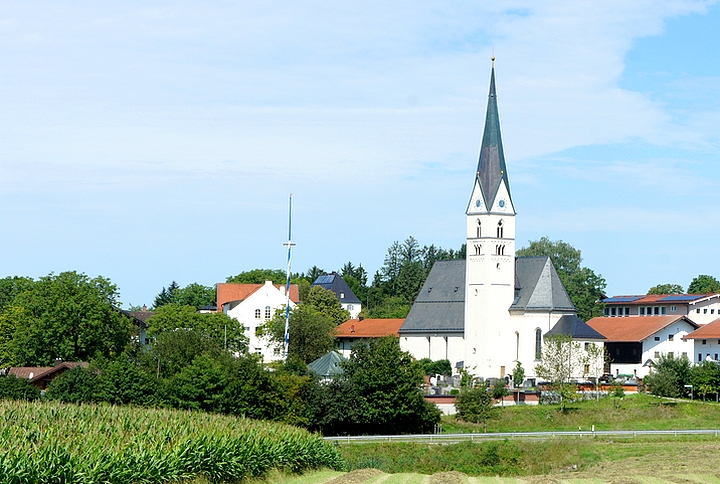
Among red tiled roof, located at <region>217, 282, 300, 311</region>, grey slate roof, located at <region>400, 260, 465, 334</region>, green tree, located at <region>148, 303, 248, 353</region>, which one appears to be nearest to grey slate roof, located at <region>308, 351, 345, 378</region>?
green tree, located at <region>148, 303, 248, 353</region>

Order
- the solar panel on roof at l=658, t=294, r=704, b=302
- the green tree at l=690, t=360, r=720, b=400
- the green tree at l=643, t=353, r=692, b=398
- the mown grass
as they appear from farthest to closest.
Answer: the solar panel on roof at l=658, t=294, r=704, b=302 < the green tree at l=643, t=353, r=692, b=398 < the green tree at l=690, t=360, r=720, b=400 < the mown grass

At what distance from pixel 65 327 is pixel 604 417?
36025 mm

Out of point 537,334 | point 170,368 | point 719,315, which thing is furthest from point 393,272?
point 170,368

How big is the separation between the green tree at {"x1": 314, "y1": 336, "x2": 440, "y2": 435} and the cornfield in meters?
18.5

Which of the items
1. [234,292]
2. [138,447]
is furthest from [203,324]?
[138,447]

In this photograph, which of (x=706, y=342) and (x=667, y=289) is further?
(x=667, y=289)

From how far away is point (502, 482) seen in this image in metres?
37.1

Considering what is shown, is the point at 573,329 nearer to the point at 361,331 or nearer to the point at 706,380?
the point at 706,380

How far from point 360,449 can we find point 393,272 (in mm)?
116764

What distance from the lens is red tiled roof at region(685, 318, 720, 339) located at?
86.7 m

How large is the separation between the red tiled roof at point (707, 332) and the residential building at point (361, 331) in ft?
96.5

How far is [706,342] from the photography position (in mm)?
88438

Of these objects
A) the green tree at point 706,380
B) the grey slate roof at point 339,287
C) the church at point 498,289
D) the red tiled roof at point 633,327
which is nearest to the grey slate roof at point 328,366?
the church at point 498,289

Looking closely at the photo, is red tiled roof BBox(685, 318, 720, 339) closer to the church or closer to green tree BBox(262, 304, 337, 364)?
the church
